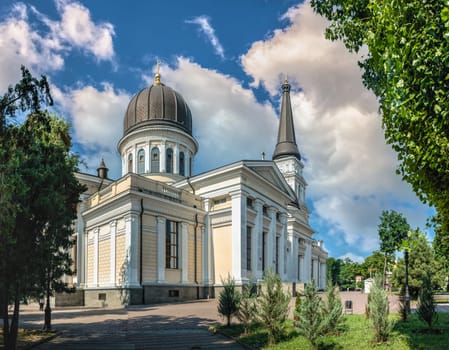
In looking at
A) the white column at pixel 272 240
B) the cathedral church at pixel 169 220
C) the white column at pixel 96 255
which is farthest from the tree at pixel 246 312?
the white column at pixel 272 240

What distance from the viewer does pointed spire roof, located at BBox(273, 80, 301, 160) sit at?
63022mm

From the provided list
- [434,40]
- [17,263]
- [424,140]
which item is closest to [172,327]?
[17,263]

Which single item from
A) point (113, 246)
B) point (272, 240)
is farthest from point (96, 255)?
point (272, 240)

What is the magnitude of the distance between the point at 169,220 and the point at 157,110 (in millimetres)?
14955

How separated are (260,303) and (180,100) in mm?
32614

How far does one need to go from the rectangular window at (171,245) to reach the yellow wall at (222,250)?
3910 mm

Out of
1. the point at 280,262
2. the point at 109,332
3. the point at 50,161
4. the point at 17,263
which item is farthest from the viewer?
the point at 280,262

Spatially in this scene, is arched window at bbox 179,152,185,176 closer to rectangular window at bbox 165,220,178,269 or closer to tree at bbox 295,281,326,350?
rectangular window at bbox 165,220,178,269

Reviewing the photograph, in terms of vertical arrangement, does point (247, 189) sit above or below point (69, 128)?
below

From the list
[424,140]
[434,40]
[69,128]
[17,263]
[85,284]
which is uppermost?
[69,128]

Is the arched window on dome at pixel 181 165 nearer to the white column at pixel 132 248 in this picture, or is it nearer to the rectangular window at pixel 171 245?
the rectangular window at pixel 171 245

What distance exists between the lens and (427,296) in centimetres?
1163

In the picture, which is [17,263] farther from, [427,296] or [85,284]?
[85,284]

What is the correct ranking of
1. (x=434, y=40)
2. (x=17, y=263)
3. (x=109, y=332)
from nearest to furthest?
1. (x=434, y=40)
2. (x=17, y=263)
3. (x=109, y=332)
